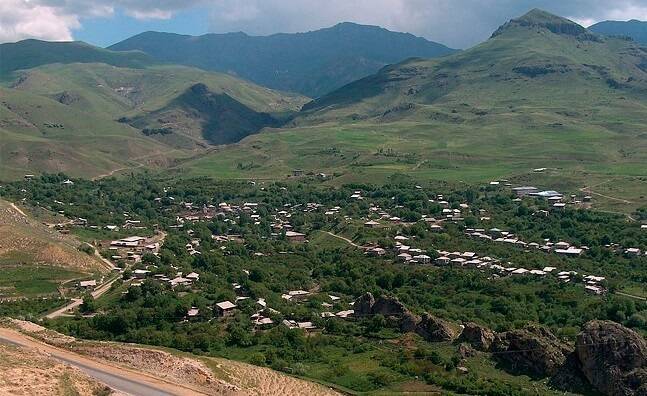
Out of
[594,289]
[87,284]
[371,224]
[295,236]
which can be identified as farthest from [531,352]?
[295,236]

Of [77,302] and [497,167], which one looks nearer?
[77,302]

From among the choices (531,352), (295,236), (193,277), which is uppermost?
(531,352)

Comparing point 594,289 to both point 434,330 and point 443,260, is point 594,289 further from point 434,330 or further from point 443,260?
point 434,330

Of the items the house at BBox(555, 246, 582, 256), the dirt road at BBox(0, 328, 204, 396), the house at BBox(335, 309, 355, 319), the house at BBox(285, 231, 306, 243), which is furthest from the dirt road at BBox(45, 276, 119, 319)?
the house at BBox(555, 246, 582, 256)

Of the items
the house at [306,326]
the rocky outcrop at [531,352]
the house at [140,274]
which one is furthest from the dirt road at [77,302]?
the rocky outcrop at [531,352]

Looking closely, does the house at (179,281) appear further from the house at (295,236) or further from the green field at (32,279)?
the house at (295,236)

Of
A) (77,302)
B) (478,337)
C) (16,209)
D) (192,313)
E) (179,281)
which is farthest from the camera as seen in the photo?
(16,209)

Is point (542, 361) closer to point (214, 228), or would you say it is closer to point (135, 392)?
point (135, 392)
